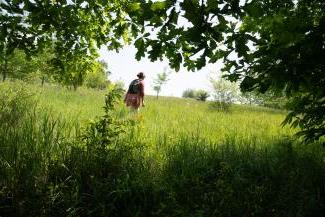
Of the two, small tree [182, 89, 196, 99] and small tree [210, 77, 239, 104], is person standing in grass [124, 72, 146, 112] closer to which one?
small tree [210, 77, 239, 104]

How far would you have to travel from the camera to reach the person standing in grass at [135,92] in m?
9.62

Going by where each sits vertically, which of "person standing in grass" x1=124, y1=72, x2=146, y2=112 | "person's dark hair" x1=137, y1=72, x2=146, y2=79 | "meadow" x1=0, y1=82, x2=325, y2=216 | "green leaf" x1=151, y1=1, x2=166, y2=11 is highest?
"green leaf" x1=151, y1=1, x2=166, y2=11

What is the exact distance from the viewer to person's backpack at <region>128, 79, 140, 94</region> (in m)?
9.64

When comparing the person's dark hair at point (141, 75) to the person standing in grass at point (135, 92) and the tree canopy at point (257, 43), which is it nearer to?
the person standing in grass at point (135, 92)

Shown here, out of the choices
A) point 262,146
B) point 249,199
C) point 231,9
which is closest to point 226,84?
point 262,146

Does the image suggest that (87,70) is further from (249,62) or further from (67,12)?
(249,62)

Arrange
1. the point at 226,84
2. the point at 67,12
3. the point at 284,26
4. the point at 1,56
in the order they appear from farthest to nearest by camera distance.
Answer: the point at 226,84, the point at 1,56, the point at 67,12, the point at 284,26

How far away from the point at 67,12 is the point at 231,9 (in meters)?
2.00

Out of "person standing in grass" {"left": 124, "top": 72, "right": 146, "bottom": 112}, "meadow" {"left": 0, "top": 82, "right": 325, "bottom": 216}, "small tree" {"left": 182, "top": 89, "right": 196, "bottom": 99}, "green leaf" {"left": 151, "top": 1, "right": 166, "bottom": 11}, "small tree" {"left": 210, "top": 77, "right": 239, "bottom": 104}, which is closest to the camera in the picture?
"green leaf" {"left": 151, "top": 1, "right": 166, "bottom": 11}

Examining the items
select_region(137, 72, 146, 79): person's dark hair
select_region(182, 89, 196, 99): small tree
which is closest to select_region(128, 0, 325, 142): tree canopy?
select_region(137, 72, 146, 79): person's dark hair

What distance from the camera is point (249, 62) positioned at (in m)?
3.38

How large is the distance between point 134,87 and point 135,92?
0.48 feet

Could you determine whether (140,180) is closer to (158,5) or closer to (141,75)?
(158,5)

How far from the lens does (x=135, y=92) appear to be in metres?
9.70
